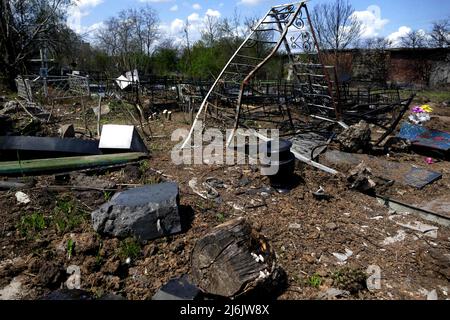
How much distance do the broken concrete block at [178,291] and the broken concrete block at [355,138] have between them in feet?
14.8

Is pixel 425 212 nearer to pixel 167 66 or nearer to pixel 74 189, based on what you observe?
pixel 74 189

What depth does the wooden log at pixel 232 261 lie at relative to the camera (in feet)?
8.61

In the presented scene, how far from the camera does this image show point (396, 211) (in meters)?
4.40

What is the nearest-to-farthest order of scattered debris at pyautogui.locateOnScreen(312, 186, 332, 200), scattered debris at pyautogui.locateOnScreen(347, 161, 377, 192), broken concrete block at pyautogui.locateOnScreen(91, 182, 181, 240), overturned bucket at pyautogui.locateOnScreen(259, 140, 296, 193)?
broken concrete block at pyautogui.locateOnScreen(91, 182, 181, 240) → scattered debris at pyautogui.locateOnScreen(312, 186, 332, 200) → overturned bucket at pyautogui.locateOnScreen(259, 140, 296, 193) → scattered debris at pyautogui.locateOnScreen(347, 161, 377, 192)

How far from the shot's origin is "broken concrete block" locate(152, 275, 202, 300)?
2.53 m

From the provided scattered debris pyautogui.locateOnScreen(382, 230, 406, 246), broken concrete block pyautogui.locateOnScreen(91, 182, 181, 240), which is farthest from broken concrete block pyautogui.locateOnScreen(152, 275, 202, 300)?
scattered debris pyautogui.locateOnScreen(382, 230, 406, 246)

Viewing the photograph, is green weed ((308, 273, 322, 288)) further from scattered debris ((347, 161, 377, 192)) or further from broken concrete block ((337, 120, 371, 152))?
broken concrete block ((337, 120, 371, 152))

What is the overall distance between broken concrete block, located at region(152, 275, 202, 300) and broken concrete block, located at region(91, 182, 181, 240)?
0.84 m

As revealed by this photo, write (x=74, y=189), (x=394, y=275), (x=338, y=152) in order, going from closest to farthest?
1. (x=394, y=275)
2. (x=74, y=189)
3. (x=338, y=152)

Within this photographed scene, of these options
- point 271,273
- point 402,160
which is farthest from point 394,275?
point 402,160

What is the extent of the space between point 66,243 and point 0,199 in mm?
1565

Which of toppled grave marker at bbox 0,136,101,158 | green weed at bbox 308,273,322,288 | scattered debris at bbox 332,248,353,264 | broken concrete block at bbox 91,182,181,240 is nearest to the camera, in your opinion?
green weed at bbox 308,273,322,288

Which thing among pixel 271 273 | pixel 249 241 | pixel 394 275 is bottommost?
pixel 394 275

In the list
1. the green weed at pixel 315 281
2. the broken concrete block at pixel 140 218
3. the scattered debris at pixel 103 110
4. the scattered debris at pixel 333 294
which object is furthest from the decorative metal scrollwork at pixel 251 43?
the scattered debris at pixel 103 110
